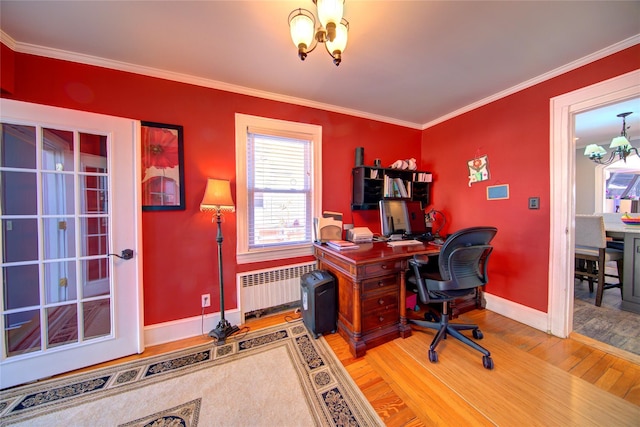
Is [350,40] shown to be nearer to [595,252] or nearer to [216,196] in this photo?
[216,196]

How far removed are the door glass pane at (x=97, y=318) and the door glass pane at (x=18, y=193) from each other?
809mm

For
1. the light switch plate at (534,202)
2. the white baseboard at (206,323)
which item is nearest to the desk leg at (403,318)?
the white baseboard at (206,323)

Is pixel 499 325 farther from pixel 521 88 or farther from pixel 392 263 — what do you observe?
pixel 521 88

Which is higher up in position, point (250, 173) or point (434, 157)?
point (434, 157)

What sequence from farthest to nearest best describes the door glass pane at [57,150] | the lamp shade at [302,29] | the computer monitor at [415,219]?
the computer monitor at [415,219] → the door glass pane at [57,150] → the lamp shade at [302,29]

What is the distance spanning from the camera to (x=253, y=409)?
4.26 feet

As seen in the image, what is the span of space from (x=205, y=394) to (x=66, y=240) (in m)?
1.57

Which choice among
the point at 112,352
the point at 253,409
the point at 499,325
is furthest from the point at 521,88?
the point at 112,352

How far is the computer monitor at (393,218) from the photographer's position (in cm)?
246

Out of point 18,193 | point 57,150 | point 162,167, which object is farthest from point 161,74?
point 18,193

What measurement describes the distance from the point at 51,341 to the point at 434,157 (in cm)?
442

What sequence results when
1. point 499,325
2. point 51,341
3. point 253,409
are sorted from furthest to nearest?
point 499,325 < point 51,341 < point 253,409

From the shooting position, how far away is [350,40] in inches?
61.7

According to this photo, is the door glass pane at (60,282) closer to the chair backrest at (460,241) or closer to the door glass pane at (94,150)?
the door glass pane at (94,150)
